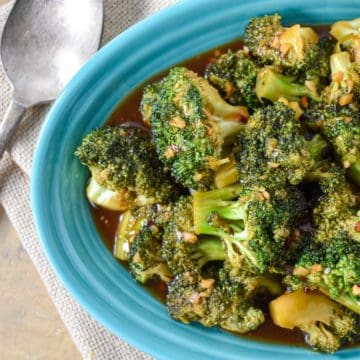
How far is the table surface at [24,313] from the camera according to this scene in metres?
2.62

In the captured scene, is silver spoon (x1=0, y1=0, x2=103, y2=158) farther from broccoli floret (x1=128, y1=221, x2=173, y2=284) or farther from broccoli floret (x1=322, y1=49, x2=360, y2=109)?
broccoli floret (x1=322, y1=49, x2=360, y2=109)

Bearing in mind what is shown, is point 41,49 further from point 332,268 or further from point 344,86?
point 332,268

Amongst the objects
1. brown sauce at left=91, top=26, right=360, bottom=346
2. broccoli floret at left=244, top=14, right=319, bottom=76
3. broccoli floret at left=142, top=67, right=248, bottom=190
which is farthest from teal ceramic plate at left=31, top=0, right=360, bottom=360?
broccoli floret at left=142, top=67, right=248, bottom=190

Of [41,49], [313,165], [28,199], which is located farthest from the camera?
[28,199]

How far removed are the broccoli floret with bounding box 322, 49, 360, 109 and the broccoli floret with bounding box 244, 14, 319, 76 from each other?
11cm

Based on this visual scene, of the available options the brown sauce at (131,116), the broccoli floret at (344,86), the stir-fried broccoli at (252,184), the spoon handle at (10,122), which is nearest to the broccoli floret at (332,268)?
the stir-fried broccoli at (252,184)

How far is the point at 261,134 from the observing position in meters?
1.96

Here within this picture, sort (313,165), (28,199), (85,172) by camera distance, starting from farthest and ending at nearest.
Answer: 1. (28,199)
2. (85,172)
3. (313,165)

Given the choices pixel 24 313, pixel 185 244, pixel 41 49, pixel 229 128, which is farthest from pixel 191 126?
pixel 24 313

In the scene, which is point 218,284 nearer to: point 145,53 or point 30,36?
point 145,53

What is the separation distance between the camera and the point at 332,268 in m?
1.95

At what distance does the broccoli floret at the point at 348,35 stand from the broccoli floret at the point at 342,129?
214 millimetres

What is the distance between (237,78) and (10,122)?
3.18ft

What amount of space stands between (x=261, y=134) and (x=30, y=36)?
1.11 meters
